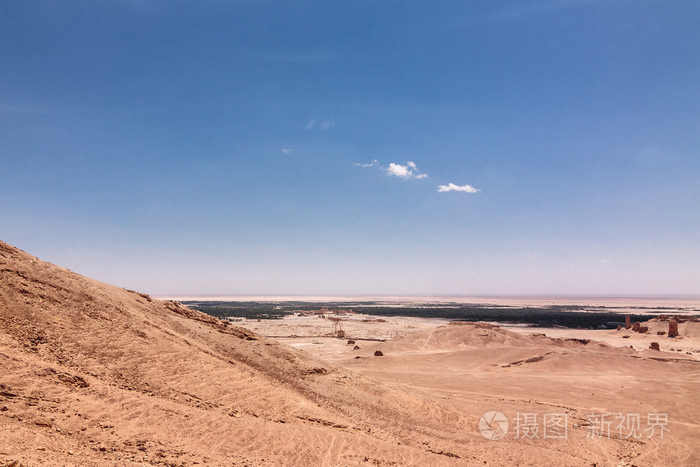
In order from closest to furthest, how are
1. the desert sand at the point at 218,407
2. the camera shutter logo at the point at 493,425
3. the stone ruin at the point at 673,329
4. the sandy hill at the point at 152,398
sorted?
the sandy hill at the point at 152,398
the desert sand at the point at 218,407
the camera shutter logo at the point at 493,425
the stone ruin at the point at 673,329

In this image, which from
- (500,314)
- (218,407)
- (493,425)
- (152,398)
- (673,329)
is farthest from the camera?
(500,314)

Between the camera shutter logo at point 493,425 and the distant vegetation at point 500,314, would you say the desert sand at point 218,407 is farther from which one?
the distant vegetation at point 500,314

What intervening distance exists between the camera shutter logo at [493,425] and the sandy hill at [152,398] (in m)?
1.02

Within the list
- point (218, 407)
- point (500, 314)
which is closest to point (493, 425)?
point (218, 407)

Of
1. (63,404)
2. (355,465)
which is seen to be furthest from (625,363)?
(63,404)

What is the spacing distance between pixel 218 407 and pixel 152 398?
1.55m

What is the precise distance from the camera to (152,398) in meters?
8.94

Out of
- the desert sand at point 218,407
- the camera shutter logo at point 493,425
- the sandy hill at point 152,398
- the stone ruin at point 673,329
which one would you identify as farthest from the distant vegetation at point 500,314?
the sandy hill at point 152,398

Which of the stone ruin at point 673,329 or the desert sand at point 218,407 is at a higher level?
the desert sand at point 218,407

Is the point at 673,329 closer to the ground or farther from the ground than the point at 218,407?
closer to the ground

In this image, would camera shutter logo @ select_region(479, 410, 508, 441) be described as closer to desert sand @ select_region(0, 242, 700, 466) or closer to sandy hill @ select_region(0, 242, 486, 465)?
desert sand @ select_region(0, 242, 700, 466)

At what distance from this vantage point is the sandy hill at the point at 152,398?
705 centimetres

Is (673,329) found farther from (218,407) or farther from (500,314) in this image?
(218,407)

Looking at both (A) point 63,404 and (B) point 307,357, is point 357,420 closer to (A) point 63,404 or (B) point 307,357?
(B) point 307,357
